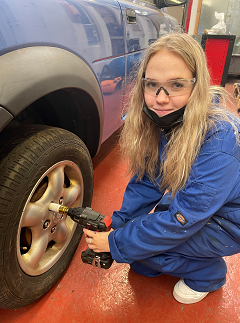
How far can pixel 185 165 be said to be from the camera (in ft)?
2.79

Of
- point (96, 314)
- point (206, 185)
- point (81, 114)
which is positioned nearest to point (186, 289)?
point (96, 314)

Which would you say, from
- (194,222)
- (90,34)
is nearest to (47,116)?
(90,34)

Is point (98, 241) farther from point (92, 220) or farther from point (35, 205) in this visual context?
point (35, 205)

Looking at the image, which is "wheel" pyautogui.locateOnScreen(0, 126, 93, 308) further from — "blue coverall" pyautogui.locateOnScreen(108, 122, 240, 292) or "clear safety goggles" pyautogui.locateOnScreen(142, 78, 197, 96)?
"clear safety goggles" pyautogui.locateOnScreen(142, 78, 197, 96)

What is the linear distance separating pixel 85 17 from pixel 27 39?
40 centimetres

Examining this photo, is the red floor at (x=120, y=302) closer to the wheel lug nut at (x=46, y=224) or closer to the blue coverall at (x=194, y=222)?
the blue coverall at (x=194, y=222)

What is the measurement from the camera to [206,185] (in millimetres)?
786

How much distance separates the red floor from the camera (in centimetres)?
102

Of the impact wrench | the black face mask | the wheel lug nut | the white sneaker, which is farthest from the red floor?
the black face mask

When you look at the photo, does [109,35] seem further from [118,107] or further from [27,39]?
[27,39]

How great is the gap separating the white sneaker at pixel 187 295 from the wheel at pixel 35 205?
56 cm

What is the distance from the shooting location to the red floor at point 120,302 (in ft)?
3.36

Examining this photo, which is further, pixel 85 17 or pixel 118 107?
pixel 118 107

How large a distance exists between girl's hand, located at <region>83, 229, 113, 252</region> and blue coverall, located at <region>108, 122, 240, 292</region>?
0.12 feet
